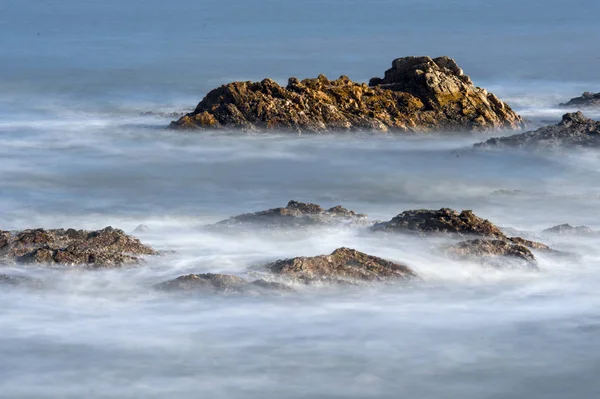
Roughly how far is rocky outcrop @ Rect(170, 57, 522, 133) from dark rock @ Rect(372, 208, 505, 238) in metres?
9.39

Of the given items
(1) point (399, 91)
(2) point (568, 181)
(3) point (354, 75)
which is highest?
(3) point (354, 75)

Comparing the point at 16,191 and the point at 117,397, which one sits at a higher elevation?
the point at 16,191

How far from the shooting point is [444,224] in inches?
533

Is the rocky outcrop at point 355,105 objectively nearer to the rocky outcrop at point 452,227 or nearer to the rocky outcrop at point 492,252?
the rocky outcrop at point 452,227

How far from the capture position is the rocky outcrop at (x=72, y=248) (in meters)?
12.4

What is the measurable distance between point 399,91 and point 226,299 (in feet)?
41.0

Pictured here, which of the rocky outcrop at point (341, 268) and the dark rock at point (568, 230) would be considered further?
the dark rock at point (568, 230)

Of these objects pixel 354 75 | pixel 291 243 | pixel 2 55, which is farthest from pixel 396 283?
pixel 2 55

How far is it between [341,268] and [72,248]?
2.66 m

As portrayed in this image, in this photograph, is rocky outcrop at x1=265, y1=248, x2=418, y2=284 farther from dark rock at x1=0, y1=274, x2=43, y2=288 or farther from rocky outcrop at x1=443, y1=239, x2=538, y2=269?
dark rock at x1=0, y1=274, x2=43, y2=288

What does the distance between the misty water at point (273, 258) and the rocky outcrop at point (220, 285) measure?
138mm

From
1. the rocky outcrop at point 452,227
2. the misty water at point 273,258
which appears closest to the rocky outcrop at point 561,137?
the misty water at point 273,258

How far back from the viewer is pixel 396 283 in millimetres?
12328

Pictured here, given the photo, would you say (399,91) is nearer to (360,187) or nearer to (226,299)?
(360,187)
